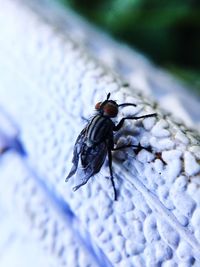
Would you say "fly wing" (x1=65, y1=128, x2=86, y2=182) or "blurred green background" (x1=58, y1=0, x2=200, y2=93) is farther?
"blurred green background" (x1=58, y1=0, x2=200, y2=93)

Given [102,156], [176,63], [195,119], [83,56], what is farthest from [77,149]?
[176,63]

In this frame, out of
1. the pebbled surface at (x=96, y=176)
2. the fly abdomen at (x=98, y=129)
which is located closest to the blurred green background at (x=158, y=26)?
the pebbled surface at (x=96, y=176)

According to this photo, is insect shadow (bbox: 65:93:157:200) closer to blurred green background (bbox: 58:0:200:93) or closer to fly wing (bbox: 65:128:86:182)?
fly wing (bbox: 65:128:86:182)

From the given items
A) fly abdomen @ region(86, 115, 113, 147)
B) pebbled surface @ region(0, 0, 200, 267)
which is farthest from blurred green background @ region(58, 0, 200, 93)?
fly abdomen @ region(86, 115, 113, 147)

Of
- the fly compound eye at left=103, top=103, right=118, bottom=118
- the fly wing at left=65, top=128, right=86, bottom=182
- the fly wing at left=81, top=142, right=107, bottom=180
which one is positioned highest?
the fly wing at left=65, top=128, right=86, bottom=182

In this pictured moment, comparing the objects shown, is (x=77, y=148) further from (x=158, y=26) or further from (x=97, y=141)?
(x=158, y=26)
